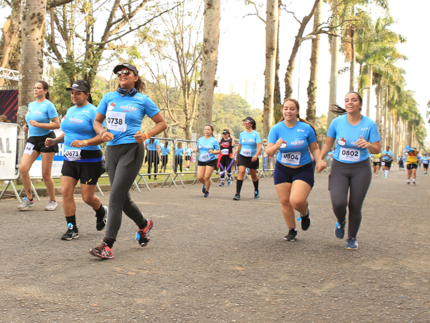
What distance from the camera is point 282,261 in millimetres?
4809

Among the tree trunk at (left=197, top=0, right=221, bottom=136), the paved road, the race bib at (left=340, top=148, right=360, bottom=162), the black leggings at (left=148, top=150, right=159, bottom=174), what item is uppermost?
the tree trunk at (left=197, top=0, right=221, bottom=136)

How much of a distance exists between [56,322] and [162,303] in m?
0.77

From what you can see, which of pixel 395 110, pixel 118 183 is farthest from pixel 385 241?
pixel 395 110

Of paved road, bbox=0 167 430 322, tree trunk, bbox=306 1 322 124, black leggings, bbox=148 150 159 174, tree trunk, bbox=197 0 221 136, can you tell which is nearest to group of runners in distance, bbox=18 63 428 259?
paved road, bbox=0 167 430 322

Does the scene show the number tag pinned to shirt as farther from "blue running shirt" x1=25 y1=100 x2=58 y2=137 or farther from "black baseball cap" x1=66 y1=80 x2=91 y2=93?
"blue running shirt" x1=25 y1=100 x2=58 y2=137

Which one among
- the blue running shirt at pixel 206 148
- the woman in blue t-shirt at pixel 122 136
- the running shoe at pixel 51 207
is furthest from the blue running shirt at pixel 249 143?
the woman in blue t-shirt at pixel 122 136

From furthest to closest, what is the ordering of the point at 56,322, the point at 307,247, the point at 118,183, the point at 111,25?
1. the point at 111,25
2. the point at 307,247
3. the point at 118,183
4. the point at 56,322

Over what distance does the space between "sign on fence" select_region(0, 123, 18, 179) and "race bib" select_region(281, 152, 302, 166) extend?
19.4 ft

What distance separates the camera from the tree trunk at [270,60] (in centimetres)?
2461

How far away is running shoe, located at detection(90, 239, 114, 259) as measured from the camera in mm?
4523

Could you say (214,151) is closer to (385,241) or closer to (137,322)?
(385,241)

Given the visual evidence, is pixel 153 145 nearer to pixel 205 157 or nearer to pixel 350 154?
pixel 205 157

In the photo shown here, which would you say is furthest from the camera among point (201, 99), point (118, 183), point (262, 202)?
point (201, 99)

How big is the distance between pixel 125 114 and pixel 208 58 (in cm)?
1433
